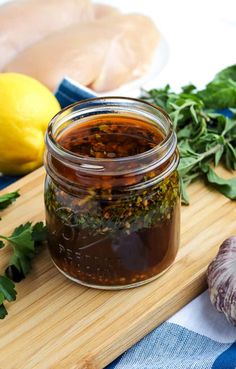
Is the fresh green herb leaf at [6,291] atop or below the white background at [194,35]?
atop

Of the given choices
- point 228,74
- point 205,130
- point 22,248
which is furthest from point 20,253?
point 228,74

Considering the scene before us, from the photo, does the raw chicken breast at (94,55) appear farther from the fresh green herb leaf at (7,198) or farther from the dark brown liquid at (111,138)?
the dark brown liquid at (111,138)

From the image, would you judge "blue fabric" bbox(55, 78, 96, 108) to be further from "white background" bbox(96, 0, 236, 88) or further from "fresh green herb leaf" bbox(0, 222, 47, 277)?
"fresh green herb leaf" bbox(0, 222, 47, 277)

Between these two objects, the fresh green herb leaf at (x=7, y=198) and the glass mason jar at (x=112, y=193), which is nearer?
the glass mason jar at (x=112, y=193)

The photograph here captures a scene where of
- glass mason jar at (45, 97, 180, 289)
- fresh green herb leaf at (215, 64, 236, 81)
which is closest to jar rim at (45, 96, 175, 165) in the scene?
glass mason jar at (45, 97, 180, 289)

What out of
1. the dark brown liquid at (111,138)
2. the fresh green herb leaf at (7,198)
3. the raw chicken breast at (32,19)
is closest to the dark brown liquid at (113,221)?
the dark brown liquid at (111,138)

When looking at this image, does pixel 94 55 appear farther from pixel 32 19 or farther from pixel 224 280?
pixel 224 280

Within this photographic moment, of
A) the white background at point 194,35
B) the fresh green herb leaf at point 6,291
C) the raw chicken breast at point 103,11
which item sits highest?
the fresh green herb leaf at point 6,291
